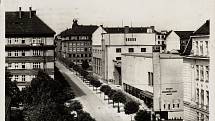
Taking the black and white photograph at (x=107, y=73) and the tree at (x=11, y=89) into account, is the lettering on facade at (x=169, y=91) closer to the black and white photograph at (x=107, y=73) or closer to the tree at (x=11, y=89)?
the black and white photograph at (x=107, y=73)

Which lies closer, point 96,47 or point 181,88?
point 181,88

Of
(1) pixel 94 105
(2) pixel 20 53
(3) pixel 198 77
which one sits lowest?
(1) pixel 94 105

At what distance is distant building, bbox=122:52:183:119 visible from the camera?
12.3m

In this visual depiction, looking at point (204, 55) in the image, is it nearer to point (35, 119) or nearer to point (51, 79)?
point (51, 79)

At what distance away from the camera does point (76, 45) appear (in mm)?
22547

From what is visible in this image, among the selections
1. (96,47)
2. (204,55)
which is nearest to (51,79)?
(204,55)

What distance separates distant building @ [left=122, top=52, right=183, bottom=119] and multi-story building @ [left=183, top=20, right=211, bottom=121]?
237 centimetres

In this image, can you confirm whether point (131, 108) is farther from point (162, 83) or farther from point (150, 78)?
point (150, 78)

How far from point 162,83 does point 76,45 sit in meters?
10.3

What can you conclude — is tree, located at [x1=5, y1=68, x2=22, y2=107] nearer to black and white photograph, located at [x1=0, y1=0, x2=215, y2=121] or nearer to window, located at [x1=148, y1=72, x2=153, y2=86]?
black and white photograph, located at [x1=0, y1=0, x2=215, y2=121]

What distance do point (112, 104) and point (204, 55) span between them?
6327mm

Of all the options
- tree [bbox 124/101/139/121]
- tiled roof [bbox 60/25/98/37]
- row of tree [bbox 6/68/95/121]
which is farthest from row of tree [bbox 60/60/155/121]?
row of tree [bbox 6/68/95/121]

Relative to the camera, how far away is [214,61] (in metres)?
3.57

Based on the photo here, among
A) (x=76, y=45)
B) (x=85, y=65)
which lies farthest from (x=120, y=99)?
(x=76, y=45)
